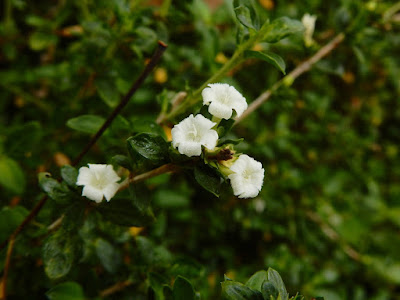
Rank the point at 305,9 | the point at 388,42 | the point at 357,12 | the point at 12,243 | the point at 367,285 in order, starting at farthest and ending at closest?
the point at 367,285
the point at 388,42
the point at 305,9
the point at 357,12
the point at 12,243

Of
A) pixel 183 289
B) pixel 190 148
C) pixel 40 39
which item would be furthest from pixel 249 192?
pixel 40 39

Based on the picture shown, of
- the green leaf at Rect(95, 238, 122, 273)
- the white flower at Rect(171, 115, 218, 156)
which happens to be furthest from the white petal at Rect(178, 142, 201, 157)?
the green leaf at Rect(95, 238, 122, 273)

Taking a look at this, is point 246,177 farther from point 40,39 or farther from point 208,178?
point 40,39

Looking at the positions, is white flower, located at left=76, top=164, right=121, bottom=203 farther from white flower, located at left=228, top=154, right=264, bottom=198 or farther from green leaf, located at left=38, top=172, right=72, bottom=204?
white flower, located at left=228, top=154, right=264, bottom=198

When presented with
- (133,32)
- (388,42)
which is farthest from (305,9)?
(133,32)

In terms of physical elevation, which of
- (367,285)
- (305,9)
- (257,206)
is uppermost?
(305,9)

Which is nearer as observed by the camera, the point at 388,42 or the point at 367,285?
the point at 388,42

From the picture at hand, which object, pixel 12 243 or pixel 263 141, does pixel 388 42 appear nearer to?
pixel 263 141

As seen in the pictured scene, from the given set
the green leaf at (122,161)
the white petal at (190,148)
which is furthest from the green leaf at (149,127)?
the white petal at (190,148)

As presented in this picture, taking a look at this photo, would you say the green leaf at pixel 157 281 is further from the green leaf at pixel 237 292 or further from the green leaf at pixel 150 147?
the green leaf at pixel 150 147
